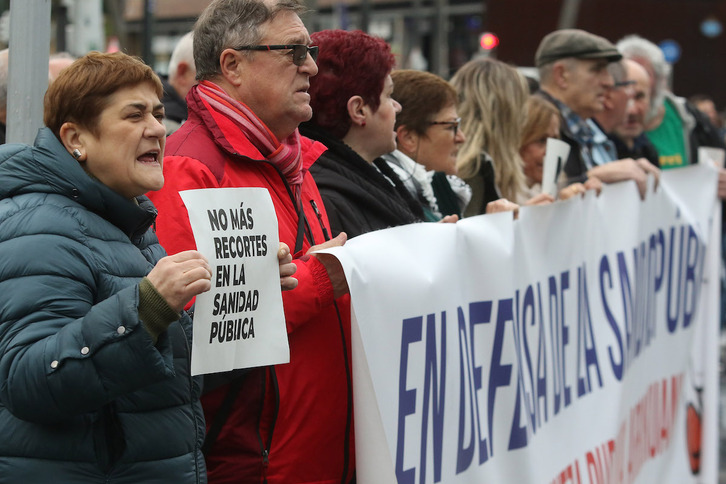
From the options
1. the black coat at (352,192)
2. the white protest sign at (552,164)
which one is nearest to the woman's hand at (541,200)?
the white protest sign at (552,164)

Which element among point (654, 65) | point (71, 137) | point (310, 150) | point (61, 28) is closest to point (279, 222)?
point (310, 150)

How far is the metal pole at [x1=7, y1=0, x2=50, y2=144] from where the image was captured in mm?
2920

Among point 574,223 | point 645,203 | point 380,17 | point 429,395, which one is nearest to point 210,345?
point 429,395

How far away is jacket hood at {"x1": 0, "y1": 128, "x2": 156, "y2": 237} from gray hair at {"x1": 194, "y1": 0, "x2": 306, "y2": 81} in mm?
799

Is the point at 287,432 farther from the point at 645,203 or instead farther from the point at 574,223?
the point at 645,203

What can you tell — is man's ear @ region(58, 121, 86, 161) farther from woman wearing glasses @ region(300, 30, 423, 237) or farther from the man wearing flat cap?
the man wearing flat cap

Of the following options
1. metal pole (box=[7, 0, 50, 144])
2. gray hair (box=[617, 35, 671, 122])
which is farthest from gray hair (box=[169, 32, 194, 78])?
gray hair (box=[617, 35, 671, 122])

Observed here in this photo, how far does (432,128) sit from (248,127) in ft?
4.71

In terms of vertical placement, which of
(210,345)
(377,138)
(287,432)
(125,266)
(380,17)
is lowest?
(287,432)

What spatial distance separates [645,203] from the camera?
5.48 m

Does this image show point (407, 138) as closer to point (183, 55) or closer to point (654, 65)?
point (183, 55)

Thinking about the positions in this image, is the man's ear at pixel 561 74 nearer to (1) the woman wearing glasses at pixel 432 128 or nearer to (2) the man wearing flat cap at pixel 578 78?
(2) the man wearing flat cap at pixel 578 78

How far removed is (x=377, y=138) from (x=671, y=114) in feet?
18.5

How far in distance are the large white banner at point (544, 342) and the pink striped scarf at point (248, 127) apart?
28 centimetres
